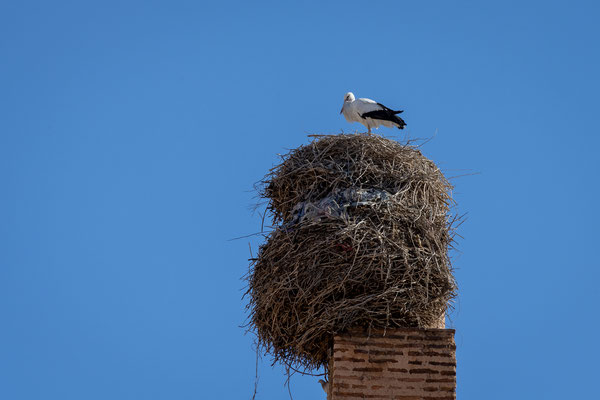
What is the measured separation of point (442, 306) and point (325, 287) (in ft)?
3.71

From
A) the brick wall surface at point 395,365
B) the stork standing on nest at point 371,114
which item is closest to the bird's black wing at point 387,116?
the stork standing on nest at point 371,114

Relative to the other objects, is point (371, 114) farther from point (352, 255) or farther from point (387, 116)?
point (352, 255)

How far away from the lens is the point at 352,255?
8.00 m

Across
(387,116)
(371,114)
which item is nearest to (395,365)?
(387,116)

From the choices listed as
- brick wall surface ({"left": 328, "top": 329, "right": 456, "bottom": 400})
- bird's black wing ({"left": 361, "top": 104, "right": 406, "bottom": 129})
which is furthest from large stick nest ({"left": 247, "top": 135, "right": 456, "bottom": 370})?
bird's black wing ({"left": 361, "top": 104, "right": 406, "bottom": 129})

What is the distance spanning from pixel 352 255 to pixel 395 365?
102 centimetres

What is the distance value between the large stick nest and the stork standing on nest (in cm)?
215

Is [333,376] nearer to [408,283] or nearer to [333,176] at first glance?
[408,283]

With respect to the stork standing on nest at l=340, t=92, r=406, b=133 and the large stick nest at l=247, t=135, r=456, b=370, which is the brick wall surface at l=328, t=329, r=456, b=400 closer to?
the large stick nest at l=247, t=135, r=456, b=370

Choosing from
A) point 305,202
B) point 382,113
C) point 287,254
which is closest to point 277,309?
point 287,254

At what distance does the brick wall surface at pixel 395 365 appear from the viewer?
7.61m

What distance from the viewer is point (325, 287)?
26.0 feet

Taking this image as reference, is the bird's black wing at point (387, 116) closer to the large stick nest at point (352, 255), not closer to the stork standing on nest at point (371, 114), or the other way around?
the stork standing on nest at point (371, 114)

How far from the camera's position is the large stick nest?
7.94 metres
